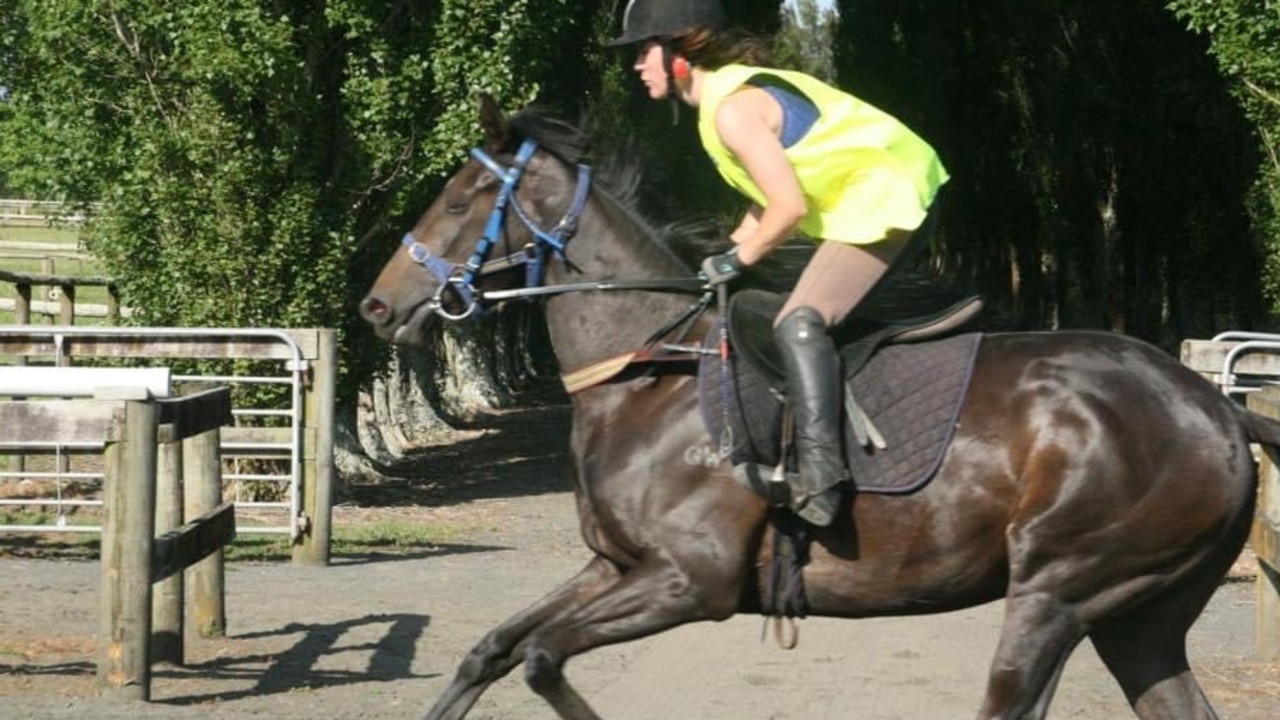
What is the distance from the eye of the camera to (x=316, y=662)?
32.7ft

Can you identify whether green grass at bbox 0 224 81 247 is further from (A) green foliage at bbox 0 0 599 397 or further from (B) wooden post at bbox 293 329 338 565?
(B) wooden post at bbox 293 329 338 565

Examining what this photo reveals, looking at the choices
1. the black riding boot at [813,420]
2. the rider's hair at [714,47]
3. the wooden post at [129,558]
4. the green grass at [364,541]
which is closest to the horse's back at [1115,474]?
the black riding boot at [813,420]

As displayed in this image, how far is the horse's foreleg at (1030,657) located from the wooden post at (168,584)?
4.38 metres

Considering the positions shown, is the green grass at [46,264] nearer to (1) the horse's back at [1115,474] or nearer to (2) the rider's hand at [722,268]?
(2) the rider's hand at [722,268]

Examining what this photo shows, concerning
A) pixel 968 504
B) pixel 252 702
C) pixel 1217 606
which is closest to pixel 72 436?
pixel 252 702

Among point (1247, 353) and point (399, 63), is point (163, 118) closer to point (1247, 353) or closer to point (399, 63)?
point (399, 63)

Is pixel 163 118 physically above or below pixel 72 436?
above

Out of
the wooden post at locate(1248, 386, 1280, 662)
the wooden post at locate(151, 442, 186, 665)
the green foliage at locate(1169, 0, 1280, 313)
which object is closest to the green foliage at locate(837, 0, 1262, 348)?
the green foliage at locate(1169, 0, 1280, 313)

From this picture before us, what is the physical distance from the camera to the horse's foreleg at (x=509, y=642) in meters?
6.72

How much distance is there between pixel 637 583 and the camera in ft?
21.6

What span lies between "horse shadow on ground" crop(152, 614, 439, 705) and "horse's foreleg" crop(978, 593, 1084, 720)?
12.3ft

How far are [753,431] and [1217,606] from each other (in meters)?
6.83

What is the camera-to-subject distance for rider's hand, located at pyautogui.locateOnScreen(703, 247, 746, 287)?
6.88m

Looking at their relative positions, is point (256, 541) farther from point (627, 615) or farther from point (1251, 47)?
point (1251, 47)
